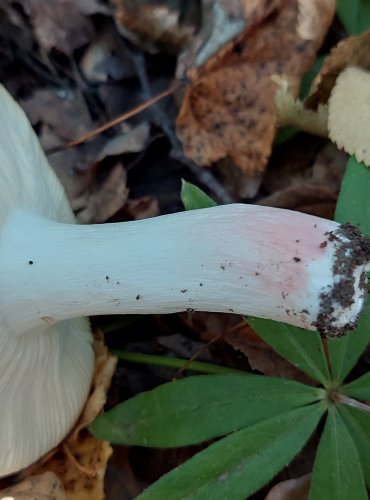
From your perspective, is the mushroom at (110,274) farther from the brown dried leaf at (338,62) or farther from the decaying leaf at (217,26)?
the brown dried leaf at (338,62)

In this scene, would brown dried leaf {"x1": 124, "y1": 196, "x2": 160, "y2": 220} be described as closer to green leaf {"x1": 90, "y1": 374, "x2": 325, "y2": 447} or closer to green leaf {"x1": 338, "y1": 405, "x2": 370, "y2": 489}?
green leaf {"x1": 90, "y1": 374, "x2": 325, "y2": 447}

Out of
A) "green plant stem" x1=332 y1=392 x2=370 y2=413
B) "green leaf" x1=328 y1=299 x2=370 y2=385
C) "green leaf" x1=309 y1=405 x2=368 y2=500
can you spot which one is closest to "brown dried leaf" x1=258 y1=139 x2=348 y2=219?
"green leaf" x1=328 y1=299 x2=370 y2=385

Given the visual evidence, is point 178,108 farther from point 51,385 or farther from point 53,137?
point 51,385

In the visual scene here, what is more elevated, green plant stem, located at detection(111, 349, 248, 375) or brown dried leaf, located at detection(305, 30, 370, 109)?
brown dried leaf, located at detection(305, 30, 370, 109)

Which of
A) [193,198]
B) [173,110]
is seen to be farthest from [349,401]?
[173,110]

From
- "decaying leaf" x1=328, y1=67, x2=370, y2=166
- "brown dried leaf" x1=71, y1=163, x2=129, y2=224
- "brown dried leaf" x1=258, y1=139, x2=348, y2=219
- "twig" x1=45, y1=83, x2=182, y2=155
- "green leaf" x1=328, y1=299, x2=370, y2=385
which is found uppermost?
"decaying leaf" x1=328, y1=67, x2=370, y2=166
